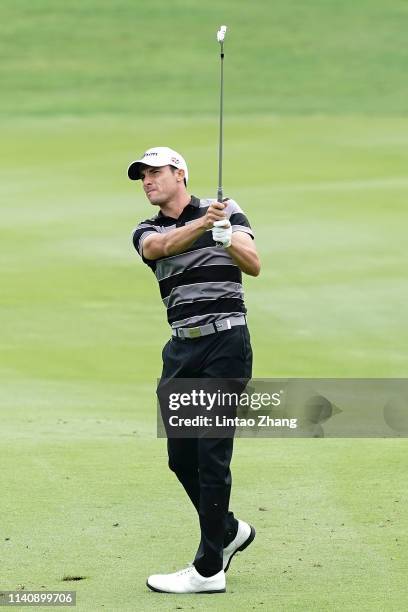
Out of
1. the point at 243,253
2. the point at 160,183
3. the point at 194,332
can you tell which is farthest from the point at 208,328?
the point at 160,183

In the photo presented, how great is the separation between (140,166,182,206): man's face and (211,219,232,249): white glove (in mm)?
514

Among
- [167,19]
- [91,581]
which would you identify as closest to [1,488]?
[91,581]

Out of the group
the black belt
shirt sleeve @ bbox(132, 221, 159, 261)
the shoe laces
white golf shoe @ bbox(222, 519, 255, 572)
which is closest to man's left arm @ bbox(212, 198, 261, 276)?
the black belt

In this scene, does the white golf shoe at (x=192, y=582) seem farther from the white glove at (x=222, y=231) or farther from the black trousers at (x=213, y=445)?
the white glove at (x=222, y=231)

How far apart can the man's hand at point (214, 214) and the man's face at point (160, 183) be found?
1.64 ft

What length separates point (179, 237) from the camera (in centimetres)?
715

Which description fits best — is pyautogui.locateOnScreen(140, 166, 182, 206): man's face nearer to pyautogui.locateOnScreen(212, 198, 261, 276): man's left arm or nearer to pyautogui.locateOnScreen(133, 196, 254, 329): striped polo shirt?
pyautogui.locateOnScreen(133, 196, 254, 329): striped polo shirt

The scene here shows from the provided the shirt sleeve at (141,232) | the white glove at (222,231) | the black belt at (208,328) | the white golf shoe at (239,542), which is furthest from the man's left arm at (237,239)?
the white golf shoe at (239,542)

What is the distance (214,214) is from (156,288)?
1182cm

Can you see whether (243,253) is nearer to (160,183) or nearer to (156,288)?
(160,183)

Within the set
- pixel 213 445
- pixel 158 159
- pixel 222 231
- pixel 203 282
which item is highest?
pixel 158 159

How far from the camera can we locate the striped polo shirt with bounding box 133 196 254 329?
7324mm

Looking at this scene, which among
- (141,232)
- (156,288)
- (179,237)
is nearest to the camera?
(179,237)

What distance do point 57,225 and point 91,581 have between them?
16879 millimetres
